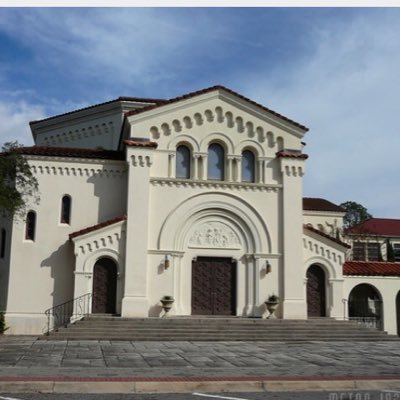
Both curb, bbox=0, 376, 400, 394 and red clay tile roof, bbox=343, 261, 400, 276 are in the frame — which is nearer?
curb, bbox=0, 376, 400, 394

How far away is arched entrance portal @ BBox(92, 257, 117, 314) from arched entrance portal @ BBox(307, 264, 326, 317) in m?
9.47

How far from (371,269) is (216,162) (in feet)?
32.7

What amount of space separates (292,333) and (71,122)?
20.5 m

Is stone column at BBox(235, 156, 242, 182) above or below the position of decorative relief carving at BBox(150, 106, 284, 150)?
below

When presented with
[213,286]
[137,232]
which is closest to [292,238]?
[213,286]

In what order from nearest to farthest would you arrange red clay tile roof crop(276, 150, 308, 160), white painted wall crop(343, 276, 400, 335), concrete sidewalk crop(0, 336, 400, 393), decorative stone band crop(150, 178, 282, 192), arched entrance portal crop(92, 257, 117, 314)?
concrete sidewalk crop(0, 336, 400, 393)
arched entrance portal crop(92, 257, 117, 314)
decorative stone band crop(150, 178, 282, 192)
red clay tile roof crop(276, 150, 308, 160)
white painted wall crop(343, 276, 400, 335)

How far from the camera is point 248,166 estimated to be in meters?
27.9

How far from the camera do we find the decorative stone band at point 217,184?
2641 cm

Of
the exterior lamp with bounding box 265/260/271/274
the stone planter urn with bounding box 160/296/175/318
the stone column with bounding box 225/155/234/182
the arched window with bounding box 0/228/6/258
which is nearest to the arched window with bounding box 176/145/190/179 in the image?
the stone column with bounding box 225/155/234/182

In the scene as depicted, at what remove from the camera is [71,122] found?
36.1m

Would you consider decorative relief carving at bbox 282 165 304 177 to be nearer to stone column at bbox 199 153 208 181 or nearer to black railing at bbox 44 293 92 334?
stone column at bbox 199 153 208 181

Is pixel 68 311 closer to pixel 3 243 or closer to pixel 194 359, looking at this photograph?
pixel 3 243

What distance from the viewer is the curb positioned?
11.3 meters

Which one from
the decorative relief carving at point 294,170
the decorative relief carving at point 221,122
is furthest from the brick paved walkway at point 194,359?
the decorative relief carving at point 221,122
